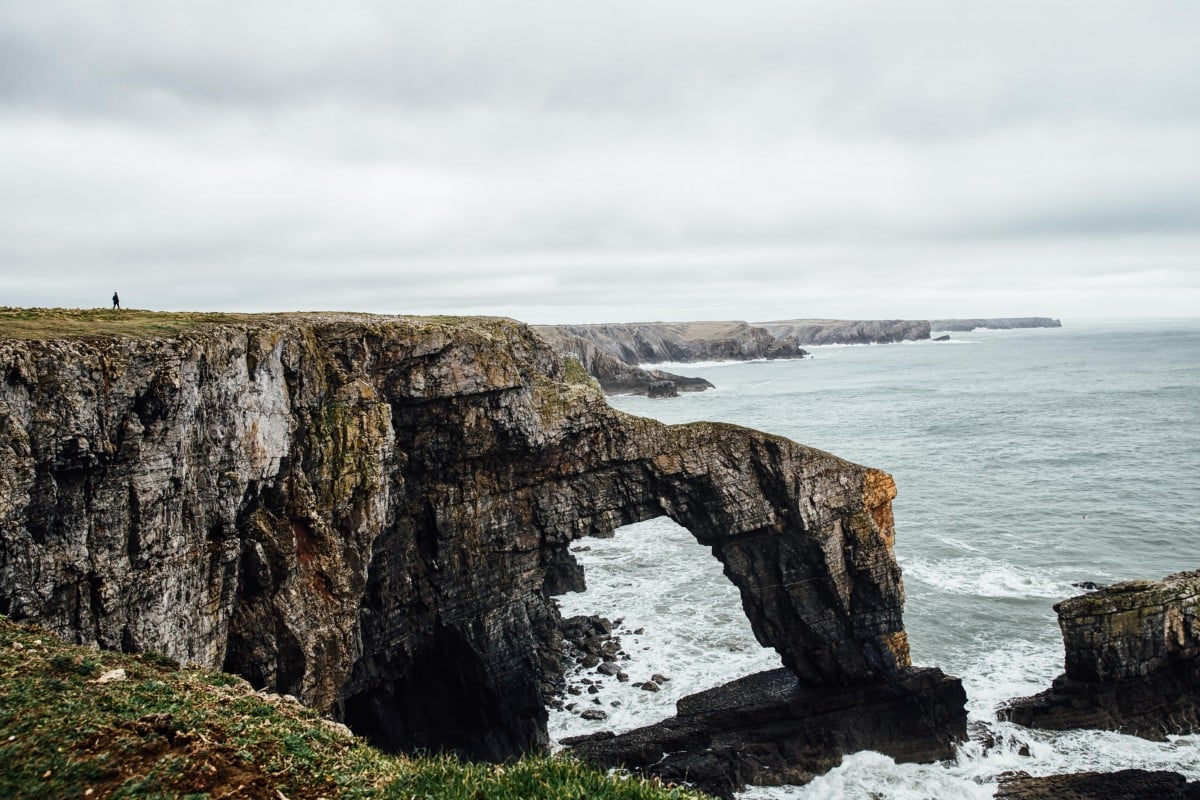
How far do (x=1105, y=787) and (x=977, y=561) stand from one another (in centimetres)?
2028

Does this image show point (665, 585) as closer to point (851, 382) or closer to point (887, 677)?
point (887, 677)

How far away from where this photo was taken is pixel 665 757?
86.1ft

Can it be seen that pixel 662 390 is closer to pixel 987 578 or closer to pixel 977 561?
pixel 977 561

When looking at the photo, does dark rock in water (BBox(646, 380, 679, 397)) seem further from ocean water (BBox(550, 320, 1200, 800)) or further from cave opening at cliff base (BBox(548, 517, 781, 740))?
cave opening at cliff base (BBox(548, 517, 781, 740))

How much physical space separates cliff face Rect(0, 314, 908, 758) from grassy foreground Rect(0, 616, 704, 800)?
4.06 metres

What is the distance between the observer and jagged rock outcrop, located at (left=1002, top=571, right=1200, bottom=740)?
27.0 metres

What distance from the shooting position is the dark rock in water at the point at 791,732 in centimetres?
2583

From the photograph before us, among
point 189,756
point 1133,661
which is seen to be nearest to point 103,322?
point 189,756

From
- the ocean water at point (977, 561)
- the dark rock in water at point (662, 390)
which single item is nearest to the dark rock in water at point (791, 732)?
the ocean water at point (977, 561)

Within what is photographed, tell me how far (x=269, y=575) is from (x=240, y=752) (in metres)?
11.0

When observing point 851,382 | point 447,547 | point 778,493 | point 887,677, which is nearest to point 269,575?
point 447,547

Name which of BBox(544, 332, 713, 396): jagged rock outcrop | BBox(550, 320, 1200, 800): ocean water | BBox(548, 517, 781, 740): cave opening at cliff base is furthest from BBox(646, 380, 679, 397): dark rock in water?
BBox(548, 517, 781, 740): cave opening at cliff base

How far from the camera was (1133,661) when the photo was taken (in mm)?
27078

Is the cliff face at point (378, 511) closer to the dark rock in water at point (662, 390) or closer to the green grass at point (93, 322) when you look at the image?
the green grass at point (93, 322)
